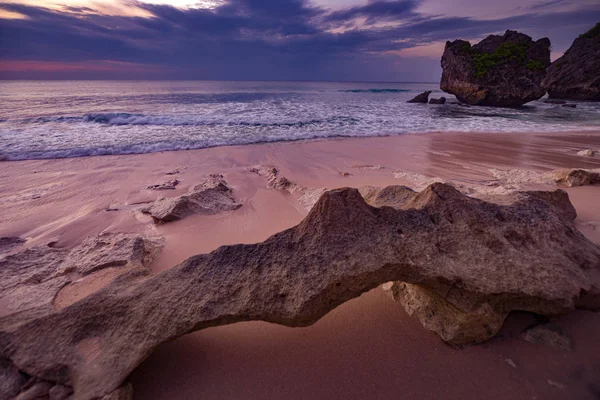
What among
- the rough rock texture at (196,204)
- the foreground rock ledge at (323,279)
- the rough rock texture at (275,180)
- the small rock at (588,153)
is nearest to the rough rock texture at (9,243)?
the rough rock texture at (196,204)

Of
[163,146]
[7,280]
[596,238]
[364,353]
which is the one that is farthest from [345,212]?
[163,146]

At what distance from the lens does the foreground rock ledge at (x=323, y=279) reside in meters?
1.49

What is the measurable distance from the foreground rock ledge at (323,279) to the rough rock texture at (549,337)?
0.36 feet

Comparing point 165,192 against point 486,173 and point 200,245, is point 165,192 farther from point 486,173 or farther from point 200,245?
point 486,173

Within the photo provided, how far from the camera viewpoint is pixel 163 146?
7.78 metres

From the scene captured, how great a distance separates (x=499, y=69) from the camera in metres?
22.6

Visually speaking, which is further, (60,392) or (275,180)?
(275,180)

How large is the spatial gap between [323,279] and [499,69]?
93.4 ft

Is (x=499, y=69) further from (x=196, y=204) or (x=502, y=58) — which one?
(x=196, y=204)

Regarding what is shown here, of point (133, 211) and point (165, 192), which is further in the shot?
point (165, 192)

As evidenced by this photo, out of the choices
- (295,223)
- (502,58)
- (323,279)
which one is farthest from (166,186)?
(502,58)

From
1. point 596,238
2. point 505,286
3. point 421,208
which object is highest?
point 421,208

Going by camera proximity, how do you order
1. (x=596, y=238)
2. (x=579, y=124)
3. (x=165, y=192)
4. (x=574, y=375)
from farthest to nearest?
(x=579, y=124), (x=165, y=192), (x=596, y=238), (x=574, y=375)

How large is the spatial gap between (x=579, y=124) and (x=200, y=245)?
680 inches
